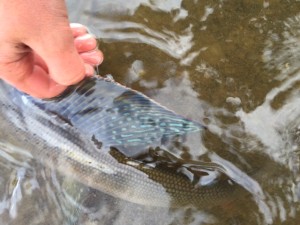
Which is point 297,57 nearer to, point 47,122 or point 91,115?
point 91,115

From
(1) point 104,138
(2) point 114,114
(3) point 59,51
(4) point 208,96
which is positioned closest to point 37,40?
(3) point 59,51

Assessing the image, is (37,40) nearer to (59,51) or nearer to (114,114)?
(59,51)

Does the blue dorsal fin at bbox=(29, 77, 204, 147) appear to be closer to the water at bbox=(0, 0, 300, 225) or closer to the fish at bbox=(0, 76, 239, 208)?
the fish at bbox=(0, 76, 239, 208)

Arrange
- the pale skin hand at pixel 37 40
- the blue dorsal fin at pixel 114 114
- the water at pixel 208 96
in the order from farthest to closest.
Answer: the water at pixel 208 96 < the blue dorsal fin at pixel 114 114 < the pale skin hand at pixel 37 40

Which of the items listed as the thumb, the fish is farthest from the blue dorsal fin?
the thumb

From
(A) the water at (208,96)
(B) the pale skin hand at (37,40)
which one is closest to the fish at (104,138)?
(A) the water at (208,96)

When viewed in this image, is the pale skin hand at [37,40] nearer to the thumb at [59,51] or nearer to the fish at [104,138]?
the thumb at [59,51]

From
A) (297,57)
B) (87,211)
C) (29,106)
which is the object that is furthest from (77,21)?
(297,57)
